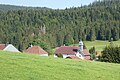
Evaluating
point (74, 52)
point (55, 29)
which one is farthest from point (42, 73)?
point (55, 29)

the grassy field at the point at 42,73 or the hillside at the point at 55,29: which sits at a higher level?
the hillside at the point at 55,29

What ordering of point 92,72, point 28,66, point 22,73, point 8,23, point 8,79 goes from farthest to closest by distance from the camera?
1. point 8,23
2. point 92,72
3. point 28,66
4. point 22,73
5. point 8,79

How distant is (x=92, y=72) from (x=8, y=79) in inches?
249

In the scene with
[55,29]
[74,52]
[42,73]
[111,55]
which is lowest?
[42,73]

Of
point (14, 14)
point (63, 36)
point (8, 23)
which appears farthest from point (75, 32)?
point (14, 14)

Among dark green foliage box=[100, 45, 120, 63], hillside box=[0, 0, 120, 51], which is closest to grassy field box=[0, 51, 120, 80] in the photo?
dark green foliage box=[100, 45, 120, 63]

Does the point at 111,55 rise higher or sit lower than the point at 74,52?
lower

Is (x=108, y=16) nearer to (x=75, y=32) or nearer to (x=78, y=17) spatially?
(x=78, y=17)

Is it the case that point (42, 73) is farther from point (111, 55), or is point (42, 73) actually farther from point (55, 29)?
point (55, 29)

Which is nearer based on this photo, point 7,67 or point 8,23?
point 7,67

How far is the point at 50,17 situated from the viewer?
7869 inches

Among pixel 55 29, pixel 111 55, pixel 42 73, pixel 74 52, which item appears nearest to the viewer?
pixel 42 73

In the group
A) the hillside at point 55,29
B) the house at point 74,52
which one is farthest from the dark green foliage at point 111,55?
the hillside at point 55,29

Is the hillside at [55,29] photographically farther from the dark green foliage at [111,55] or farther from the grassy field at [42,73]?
the grassy field at [42,73]
